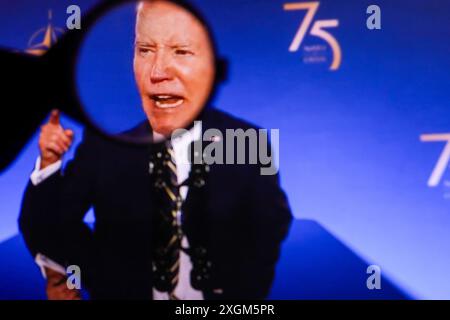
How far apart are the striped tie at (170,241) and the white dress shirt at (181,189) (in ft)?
0.04

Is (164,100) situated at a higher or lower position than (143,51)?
lower

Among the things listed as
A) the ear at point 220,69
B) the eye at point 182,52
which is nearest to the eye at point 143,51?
the eye at point 182,52

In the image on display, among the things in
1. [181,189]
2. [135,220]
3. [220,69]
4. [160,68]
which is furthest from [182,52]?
[220,69]

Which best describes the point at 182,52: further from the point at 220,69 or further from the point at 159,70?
the point at 220,69

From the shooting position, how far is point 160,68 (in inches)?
56.4

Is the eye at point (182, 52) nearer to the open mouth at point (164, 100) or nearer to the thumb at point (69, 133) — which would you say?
the open mouth at point (164, 100)

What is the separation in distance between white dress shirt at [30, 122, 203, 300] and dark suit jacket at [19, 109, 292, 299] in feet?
0.08

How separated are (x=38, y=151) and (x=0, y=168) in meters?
1.02

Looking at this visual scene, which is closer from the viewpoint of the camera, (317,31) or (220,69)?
(220,69)

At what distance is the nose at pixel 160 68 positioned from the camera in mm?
1427

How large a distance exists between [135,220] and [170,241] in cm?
14

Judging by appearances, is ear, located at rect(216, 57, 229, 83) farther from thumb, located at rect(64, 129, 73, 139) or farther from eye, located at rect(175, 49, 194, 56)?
thumb, located at rect(64, 129, 73, 139)

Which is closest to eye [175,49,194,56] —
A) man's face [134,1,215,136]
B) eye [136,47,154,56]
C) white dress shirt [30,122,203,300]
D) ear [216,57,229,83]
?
man's face [134,1,215,136]

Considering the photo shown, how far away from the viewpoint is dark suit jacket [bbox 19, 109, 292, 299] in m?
1.51
